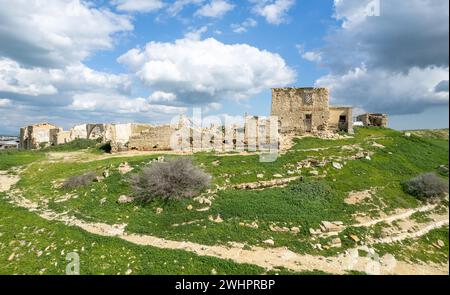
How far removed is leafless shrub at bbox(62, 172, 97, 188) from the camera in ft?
53.6

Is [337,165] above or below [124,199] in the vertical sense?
above

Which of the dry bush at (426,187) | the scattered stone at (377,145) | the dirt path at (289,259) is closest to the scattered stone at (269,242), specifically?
the dirt path at (289,259)

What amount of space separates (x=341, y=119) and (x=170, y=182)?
22.6m

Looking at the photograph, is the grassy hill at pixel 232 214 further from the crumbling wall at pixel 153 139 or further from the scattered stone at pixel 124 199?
the crumbling wall at pixel 153 139

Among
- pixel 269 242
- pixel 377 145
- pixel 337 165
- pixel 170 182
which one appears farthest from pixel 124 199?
pixel 377 145

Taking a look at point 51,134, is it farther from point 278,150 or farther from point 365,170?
point 365,170

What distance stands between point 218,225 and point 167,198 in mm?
3097

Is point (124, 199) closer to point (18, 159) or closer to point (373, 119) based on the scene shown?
point (18, 159)

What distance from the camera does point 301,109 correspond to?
98.4ft

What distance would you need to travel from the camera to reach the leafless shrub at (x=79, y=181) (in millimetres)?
16344

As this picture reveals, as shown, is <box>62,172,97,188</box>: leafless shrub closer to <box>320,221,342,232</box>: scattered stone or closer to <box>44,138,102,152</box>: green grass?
<box>320,221,342,232</box>: scattered stone

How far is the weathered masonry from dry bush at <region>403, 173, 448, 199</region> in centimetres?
1308

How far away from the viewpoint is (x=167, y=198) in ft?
46.3
